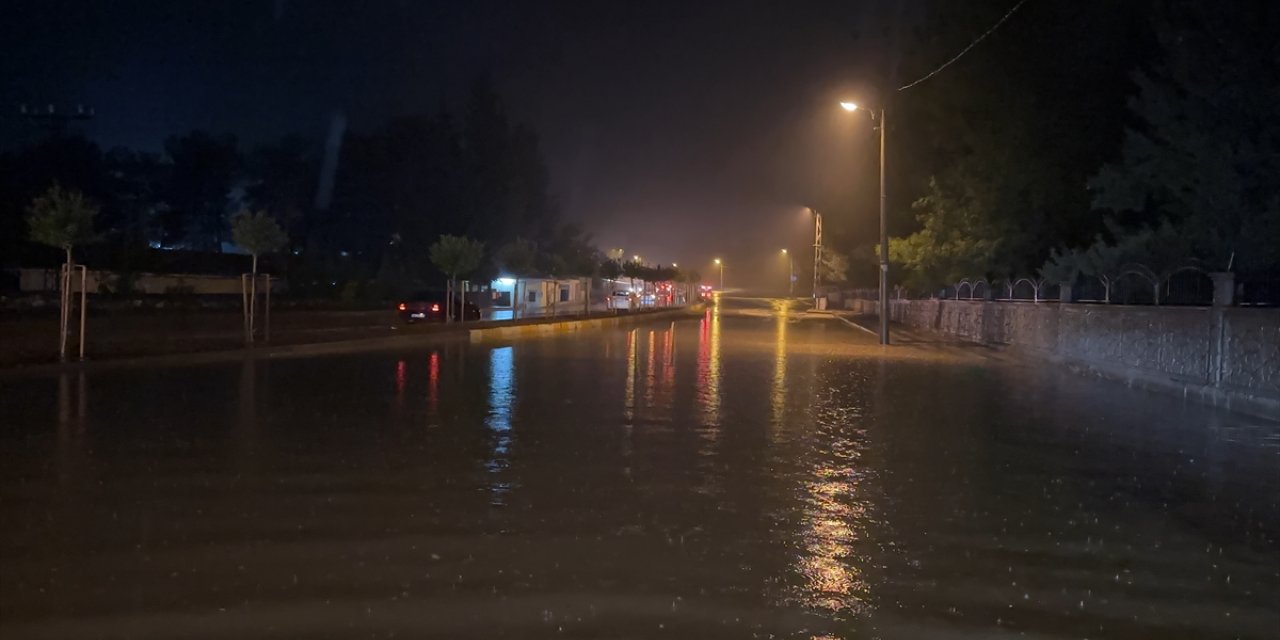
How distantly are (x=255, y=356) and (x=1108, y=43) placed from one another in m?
26.6

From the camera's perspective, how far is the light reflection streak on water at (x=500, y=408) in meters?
10.9

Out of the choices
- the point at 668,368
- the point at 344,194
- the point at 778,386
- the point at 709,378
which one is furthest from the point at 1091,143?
the point at 344,194

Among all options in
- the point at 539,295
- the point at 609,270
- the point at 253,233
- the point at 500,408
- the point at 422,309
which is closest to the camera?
the point at 500,408

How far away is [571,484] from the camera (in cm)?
1017

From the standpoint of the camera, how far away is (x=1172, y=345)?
67.2 feet

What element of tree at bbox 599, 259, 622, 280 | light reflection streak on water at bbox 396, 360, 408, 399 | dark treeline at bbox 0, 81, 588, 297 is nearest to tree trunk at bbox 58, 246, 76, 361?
light reflection streak on water at bbox 396, 360, 408, 399

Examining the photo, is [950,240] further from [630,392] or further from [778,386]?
[630,392]

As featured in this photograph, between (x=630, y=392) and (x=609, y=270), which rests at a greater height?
(x=609, y=270)

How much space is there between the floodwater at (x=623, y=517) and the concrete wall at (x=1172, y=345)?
1.20 meters

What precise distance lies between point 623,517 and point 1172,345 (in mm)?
15341

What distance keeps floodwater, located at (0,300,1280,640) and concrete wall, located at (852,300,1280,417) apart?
47.4 inches

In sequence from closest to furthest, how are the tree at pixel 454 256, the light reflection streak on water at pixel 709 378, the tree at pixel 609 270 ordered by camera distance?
the light reflection streak on water at pixel 709 378, the tree at pixel 454 256, the tree at pixel 609 270

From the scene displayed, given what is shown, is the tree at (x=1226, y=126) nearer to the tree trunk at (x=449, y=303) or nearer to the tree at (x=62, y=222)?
the tree at (x=62, y=222)

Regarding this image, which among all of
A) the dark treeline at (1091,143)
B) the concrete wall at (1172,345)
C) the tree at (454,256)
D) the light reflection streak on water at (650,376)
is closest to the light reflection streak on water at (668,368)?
the light reflection streak on water at (650,376)
